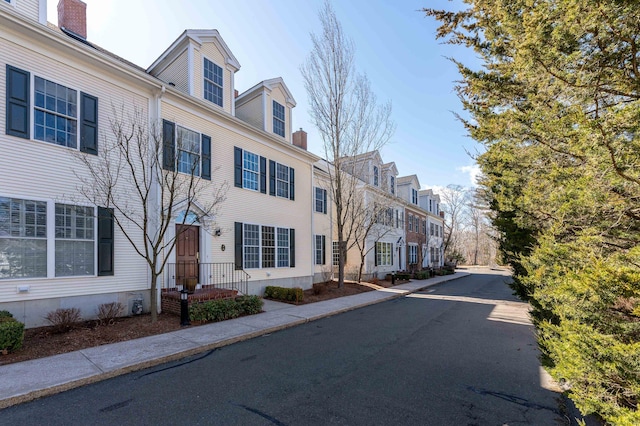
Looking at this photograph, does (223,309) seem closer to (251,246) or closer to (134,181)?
(251,246)

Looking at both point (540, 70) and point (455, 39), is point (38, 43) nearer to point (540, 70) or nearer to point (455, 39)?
point (455, 39)

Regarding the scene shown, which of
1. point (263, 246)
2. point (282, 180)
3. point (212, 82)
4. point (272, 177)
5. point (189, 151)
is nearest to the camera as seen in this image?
point (189, 151)

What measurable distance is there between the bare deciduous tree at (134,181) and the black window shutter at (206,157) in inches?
39.7

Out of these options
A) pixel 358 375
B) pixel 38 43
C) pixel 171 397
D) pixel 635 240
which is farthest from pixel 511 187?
pixel 38 43

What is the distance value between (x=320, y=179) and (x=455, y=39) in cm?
1288

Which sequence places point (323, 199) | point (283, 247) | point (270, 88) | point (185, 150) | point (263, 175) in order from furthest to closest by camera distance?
point (323, 199) < point (283, 247) < point (270, 88) < point (263, 175) < point (185, 150)

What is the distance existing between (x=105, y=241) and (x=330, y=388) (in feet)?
23.9

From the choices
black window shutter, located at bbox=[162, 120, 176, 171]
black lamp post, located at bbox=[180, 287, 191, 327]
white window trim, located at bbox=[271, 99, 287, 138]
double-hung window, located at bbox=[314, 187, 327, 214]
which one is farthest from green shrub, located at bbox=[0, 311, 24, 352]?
double-hung window, located at bbox=[314, 187, 327, 214]

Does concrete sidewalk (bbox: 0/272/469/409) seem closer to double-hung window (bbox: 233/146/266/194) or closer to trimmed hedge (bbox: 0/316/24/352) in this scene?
trimmed hedge (bbox: 0/316/24/352)

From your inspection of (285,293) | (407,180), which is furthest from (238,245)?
(407,180)

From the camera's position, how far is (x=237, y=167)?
1251cm

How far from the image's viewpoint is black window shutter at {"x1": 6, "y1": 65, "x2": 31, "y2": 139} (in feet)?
23.3

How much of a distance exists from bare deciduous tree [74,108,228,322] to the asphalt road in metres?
3.77

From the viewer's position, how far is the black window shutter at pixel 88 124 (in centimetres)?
829
